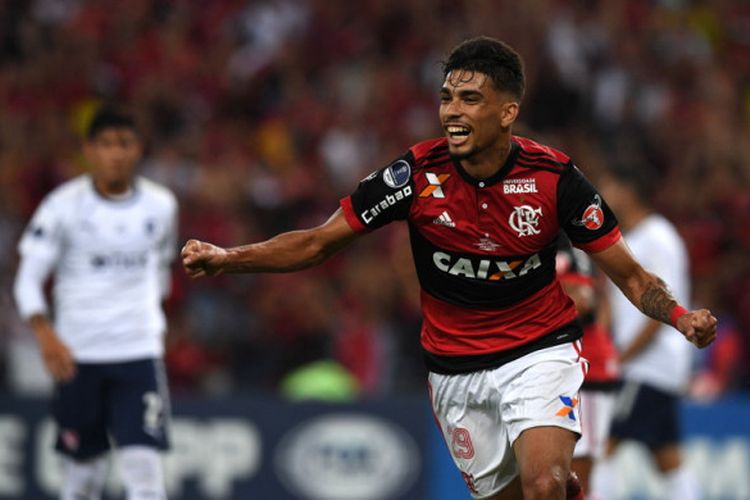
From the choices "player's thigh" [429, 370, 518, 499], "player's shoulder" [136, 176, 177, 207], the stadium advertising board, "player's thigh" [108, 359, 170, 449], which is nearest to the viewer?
"player's thigh" [429, 370, 518, 499]

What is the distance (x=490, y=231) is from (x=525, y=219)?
164 millimetres

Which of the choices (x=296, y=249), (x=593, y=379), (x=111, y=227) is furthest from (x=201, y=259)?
(x=593, y=379)

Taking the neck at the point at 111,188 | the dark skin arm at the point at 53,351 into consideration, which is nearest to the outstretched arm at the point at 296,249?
the dark skin arm at the point at 53,351

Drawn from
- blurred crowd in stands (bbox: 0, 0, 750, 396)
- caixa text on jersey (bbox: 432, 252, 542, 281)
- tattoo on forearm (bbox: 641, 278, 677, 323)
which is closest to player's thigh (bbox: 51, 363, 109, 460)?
caixa text on jersey (bbox: 432, 252, 542, 281)

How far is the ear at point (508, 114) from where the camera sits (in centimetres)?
643

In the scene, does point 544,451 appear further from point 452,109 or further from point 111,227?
point 111,227

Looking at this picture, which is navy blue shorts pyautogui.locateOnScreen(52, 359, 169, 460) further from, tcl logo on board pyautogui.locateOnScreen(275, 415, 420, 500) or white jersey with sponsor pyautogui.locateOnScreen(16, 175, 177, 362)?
tcl logo on board pyautogui.locateOnScreen(275, 415, 420, 500)

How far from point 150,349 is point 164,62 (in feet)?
24.8

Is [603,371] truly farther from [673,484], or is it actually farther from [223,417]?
[223,417]

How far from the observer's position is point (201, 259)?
19.8ft

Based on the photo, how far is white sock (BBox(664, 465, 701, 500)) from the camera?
33.9ft

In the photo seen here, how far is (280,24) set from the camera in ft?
54.7

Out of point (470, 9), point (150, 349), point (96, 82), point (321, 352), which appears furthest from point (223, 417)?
point (470, 9)

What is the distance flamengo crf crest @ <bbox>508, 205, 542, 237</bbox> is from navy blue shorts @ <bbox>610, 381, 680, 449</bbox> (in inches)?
170
